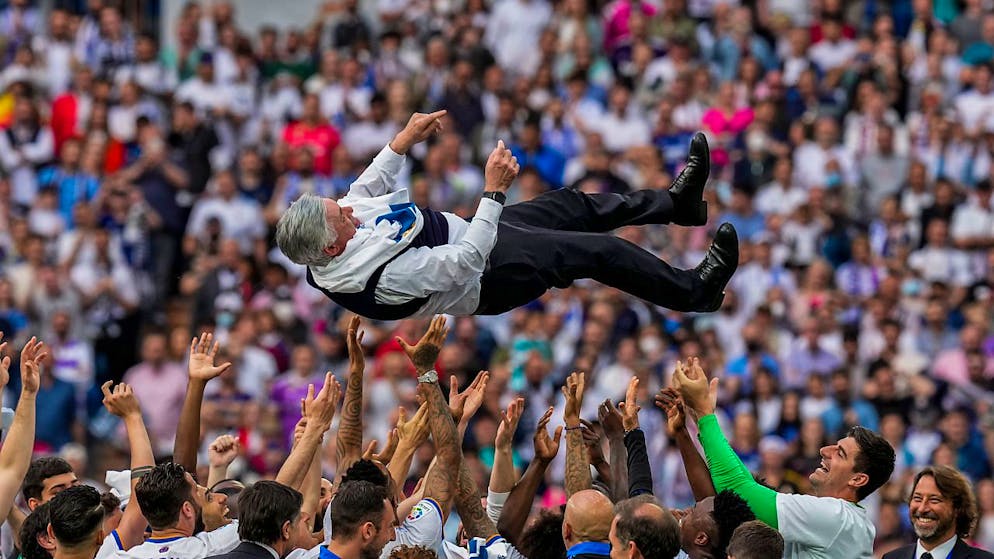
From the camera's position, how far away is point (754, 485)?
7469 mm

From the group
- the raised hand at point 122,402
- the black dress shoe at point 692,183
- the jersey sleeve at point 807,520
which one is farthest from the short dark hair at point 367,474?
the black dress shoe at point 692,183

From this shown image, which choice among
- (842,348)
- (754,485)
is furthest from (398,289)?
(842,348)

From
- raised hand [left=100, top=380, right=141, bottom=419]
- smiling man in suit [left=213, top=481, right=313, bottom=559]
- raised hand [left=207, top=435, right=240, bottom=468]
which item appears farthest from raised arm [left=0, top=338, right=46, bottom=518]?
smiling man in suit [left=213, top=481, right=313, bottom=559]

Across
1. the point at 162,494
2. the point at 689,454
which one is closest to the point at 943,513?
the point at 689,454

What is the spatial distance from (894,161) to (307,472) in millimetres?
9853

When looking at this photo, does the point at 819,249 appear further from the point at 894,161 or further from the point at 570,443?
the point at 570,443

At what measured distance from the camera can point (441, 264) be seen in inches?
312

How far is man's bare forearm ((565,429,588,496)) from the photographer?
7.94m

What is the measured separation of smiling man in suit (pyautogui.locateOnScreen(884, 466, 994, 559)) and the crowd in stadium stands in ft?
13.8

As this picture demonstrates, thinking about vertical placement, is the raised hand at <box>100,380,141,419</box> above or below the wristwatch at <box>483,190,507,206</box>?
below

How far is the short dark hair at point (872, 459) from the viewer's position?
754cm

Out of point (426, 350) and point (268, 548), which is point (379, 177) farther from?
point (268, 548)

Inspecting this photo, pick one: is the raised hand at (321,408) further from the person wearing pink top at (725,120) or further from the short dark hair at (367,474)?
→ the person wearing pink top at (725,120)

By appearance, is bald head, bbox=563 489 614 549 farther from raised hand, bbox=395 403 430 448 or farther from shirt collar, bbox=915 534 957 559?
shirt collar, bbox=915 534 957 559
